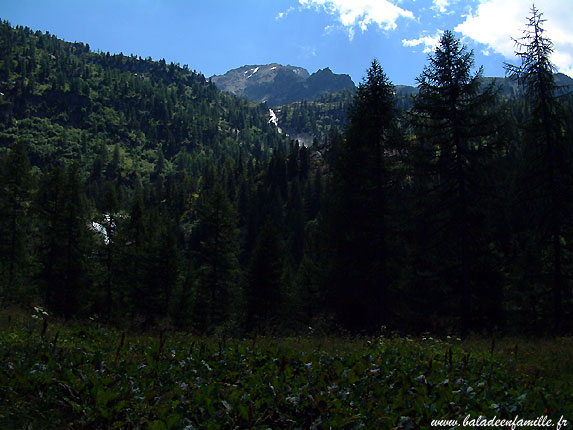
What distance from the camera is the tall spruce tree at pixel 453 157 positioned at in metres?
15.4

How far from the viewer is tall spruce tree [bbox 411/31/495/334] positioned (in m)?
15.4

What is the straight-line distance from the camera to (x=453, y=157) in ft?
51.1

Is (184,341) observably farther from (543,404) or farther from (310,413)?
(543,404)

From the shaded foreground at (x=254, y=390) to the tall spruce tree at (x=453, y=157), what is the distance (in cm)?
951

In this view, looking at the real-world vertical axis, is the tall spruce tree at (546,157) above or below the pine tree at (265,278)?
above

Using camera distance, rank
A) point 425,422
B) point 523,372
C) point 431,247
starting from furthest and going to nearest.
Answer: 1. point 431,247
2. point 523,372
3. point 425,422

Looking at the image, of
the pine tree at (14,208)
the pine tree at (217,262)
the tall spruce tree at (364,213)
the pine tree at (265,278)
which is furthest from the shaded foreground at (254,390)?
the pine tree at (14,208)

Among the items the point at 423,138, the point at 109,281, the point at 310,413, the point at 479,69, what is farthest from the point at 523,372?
the point at 109,281

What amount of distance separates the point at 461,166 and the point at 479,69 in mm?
4173

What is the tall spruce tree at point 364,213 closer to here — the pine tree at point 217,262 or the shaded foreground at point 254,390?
the shaded foreground at point 254,390

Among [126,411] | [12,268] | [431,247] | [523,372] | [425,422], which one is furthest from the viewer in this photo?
[12,268]

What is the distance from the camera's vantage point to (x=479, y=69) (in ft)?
50.4

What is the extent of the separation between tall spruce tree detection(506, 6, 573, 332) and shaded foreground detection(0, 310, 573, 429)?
11095 mm

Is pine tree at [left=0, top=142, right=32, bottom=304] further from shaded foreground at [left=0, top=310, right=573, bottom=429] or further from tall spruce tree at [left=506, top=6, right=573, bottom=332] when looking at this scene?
tall spruce tree at [left=506, top=6, right=573, bottom=332]
